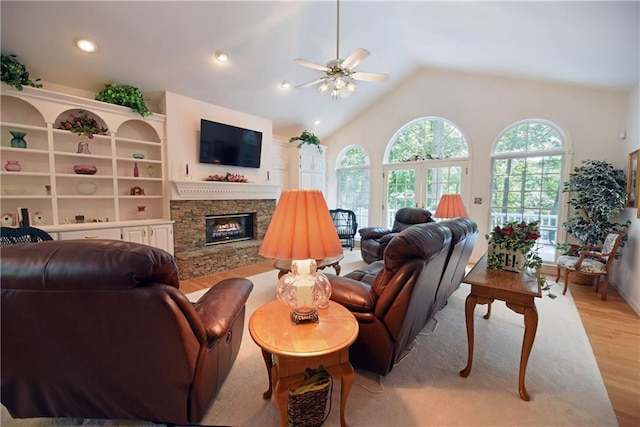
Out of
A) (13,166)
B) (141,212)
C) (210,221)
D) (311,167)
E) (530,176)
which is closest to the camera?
(13,166)

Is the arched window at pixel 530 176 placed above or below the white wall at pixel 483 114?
below

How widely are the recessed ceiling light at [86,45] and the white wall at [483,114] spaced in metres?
4.80

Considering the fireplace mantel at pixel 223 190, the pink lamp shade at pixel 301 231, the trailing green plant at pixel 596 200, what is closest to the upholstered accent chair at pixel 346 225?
the fireplace mantel at pixel 223 190

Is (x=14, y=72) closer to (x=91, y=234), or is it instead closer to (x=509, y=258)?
(x=91, y=234)

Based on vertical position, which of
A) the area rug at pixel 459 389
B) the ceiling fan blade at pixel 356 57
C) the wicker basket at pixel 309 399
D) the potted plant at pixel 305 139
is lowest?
the area rug at pixel 459 389

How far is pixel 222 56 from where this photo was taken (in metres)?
3.80

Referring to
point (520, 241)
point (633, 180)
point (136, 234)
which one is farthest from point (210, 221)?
point (633, 180)

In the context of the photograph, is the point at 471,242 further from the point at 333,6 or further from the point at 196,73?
the point at 196,73

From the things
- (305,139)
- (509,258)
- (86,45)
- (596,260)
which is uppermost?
(86,45)

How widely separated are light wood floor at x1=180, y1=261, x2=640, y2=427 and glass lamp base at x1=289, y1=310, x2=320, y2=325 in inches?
73.1

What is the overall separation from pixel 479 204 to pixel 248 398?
4822mm

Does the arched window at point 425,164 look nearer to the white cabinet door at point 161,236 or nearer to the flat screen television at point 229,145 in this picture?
the flat screen television at point 229,145

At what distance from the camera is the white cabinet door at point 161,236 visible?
13.0 feet

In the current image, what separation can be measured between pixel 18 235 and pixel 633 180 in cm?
686
